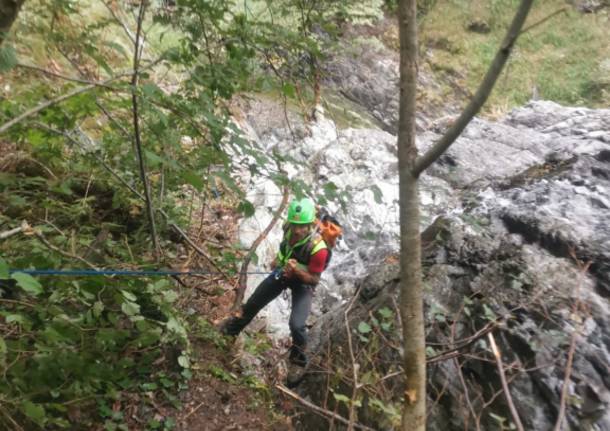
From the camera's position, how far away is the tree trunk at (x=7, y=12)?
4.52 ft

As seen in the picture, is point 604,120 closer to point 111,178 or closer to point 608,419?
point 608,419

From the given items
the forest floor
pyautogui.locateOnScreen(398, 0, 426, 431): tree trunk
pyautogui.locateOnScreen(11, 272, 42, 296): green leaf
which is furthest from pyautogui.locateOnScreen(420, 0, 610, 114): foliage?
pyautogui.locateOnScreen(11, 272, 42, 296): green leaf

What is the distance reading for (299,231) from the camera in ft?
14.1

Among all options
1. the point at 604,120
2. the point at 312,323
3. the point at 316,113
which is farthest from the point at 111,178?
the point at 604,120

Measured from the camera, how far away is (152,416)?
3.30 metres

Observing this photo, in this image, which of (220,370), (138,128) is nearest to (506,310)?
(220,370)

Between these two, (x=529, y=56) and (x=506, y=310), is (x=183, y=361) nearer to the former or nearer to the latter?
(x=506, y=310)

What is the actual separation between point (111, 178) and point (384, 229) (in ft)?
12.0

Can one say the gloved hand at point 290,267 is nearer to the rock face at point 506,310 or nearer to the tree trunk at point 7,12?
the rock face at point 506,310

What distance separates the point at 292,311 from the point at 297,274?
17.1 inches

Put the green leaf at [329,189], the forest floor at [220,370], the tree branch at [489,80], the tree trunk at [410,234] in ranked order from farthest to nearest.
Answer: the forest floor at [220,370] → the green leaf at [329,189] → the tree trunk at [410,234] → the tree branch at [489,80]

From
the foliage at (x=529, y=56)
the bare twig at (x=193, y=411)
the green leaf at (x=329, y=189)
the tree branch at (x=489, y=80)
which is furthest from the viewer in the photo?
the foliage at (x=529, y=56)

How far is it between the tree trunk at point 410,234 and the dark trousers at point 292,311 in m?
2.78

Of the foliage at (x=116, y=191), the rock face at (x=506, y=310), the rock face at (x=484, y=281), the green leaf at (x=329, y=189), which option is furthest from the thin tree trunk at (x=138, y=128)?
the rock face at (x=506, y=310)
